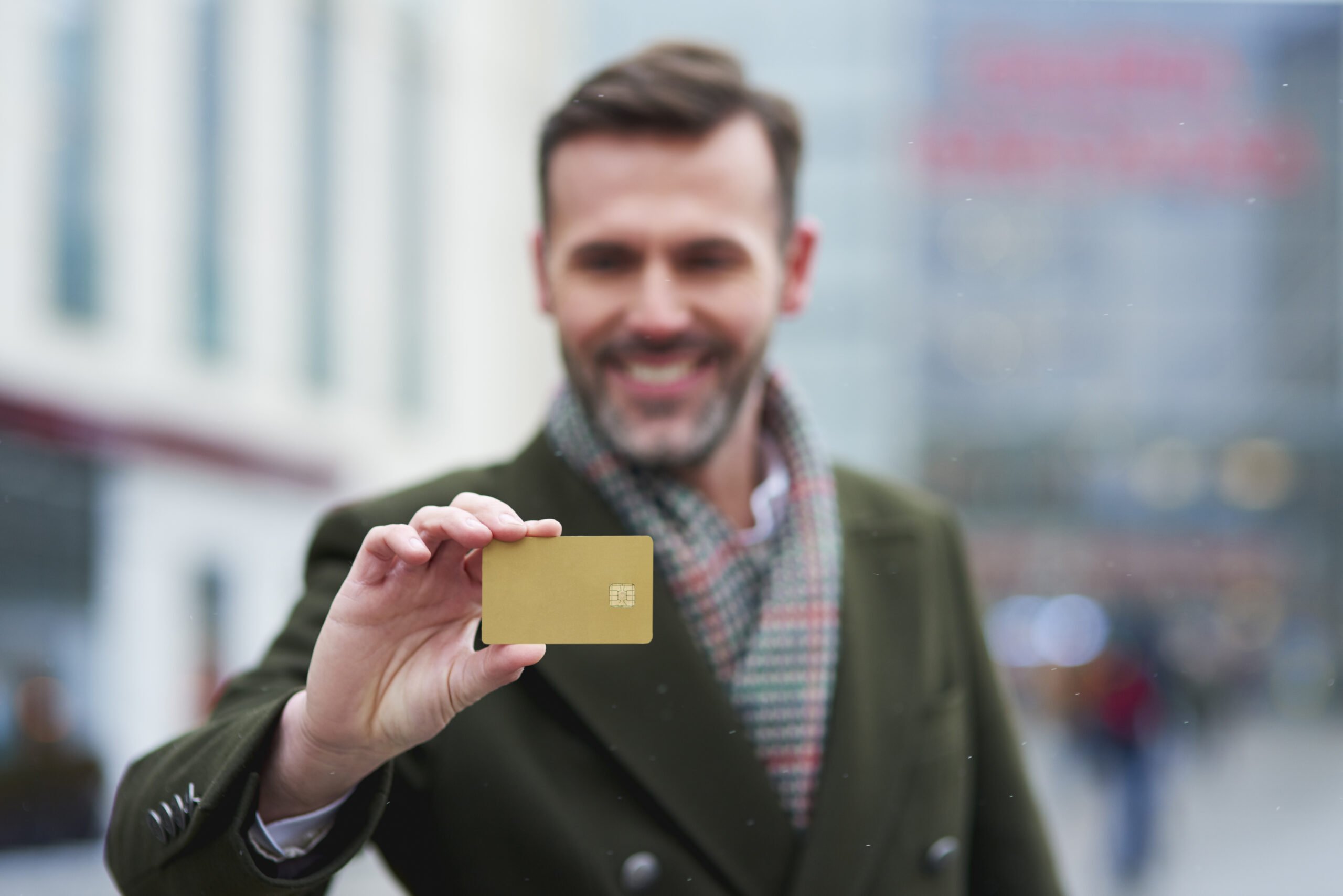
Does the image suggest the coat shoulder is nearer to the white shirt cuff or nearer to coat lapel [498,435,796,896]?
coat lapel [498,435,796,896]

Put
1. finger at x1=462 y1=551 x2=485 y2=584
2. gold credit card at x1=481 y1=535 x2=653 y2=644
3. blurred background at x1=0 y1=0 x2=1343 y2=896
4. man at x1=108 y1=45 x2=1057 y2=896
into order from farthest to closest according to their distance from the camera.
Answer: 1. blurred background at x1=0 y1=0 x2=1343 y2=896
2. man at x1=108 y1=45 x2=1057 y2=896
3. finger at x1=462 y1=551 x2=485 y2=584
4. gold credit card at x1=481 y1=535 x2=653 y2=644

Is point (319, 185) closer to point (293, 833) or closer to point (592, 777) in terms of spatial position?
point (592, 777)

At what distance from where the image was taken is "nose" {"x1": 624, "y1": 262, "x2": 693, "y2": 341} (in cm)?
136

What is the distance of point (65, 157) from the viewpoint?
886 cm

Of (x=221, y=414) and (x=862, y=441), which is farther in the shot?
(x=862, y=441)

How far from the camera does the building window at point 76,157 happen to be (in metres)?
8.79

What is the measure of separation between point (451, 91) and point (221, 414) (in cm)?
501

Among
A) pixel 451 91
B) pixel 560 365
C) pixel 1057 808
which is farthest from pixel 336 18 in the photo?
pixel 560 365

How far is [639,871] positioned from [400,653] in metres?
0.47

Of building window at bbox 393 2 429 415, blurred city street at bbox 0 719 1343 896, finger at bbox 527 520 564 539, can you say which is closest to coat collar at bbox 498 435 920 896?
finger at bbox 527 520 564 539

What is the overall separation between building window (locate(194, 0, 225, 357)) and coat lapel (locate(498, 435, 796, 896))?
32.1ft

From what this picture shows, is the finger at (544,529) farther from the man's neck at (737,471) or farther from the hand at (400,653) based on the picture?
the man's neck at (737,471)

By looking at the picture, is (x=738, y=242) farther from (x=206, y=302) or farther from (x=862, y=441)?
(x=862, y=441)

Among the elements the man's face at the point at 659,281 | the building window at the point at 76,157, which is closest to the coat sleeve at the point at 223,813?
the man's face at the point at 659,281
